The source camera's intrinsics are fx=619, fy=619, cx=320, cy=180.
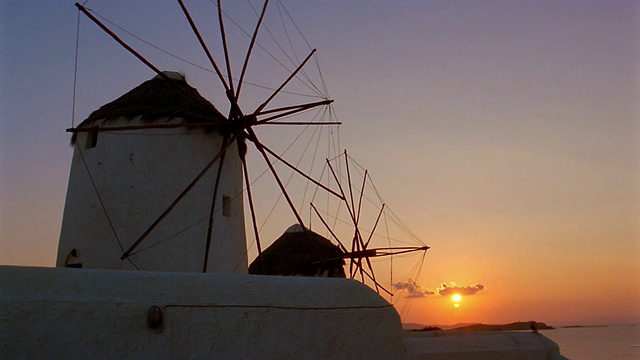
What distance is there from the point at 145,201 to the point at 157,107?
1779 millimetres

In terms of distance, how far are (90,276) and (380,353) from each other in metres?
2.90

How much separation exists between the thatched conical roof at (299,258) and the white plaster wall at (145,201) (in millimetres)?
11004

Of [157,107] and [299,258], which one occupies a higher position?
[157,107]

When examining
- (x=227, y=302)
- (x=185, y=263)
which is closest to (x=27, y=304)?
(x=227, y=302)

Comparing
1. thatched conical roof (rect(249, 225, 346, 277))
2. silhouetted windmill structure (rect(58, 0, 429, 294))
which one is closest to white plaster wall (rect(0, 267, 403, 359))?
silhouetted windmill structure (rect(58, 0, 429, 294))

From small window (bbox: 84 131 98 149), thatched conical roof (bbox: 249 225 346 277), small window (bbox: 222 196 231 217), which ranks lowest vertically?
thatched conical roof (bbox: 249 225 346 277)

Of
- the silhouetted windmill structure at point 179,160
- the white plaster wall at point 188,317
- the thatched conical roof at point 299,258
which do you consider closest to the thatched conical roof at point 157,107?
the silhouetted windmill structure at point 179,160

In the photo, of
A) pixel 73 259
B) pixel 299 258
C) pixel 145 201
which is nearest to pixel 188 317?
pixel 145 201

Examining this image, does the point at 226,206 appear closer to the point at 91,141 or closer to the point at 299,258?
the point at 91,141

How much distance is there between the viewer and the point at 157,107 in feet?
36.4

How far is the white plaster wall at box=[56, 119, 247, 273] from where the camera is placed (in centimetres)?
1037

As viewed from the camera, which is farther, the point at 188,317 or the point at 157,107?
the point at 157,107

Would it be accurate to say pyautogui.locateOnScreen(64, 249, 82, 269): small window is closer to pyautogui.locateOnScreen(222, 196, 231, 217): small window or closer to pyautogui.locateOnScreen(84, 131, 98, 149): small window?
pyautogui.locateOnScreen(84, 131, 98, 149): small window

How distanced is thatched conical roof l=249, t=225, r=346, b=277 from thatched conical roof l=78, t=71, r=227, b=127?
10979mm
